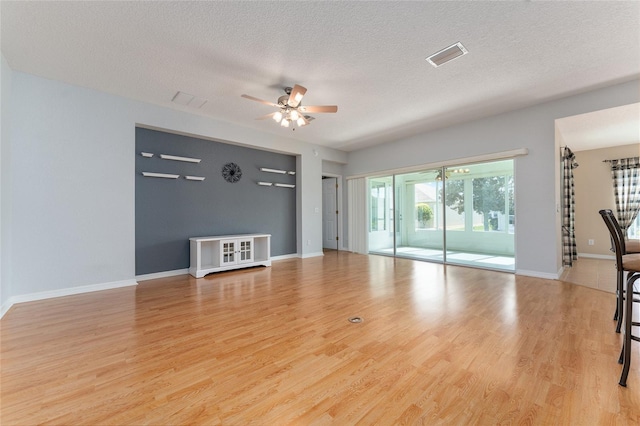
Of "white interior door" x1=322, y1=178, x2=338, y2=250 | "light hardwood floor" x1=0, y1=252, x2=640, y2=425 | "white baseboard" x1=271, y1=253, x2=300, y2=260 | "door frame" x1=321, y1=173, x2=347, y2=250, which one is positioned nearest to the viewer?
"light hardwood floor" x1=0, y1=252, x2=640, y2=425

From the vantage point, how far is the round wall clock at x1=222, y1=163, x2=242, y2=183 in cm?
539

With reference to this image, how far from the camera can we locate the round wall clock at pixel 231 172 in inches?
212

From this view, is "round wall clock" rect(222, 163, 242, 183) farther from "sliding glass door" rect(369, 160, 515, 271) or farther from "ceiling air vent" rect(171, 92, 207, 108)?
"sliding glass door" rect(369, 160, 515, 271)

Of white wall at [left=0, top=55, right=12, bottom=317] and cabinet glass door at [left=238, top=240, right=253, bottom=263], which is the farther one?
cabinet glass door at [left=238, top=240, right=253, bottom=263]

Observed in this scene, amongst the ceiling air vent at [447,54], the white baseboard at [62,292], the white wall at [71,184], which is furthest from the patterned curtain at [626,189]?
the white baseboard at [62,292]

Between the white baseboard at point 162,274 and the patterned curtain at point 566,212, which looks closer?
the white baseboard at point 162,274

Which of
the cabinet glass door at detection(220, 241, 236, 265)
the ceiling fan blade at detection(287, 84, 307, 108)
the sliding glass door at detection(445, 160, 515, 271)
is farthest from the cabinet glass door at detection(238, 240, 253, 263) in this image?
the sliding glass door at detection(445, 160, 515, 271)

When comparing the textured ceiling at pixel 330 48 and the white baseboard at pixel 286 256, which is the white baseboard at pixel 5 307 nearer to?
the textured ceiling at pixel 330 48

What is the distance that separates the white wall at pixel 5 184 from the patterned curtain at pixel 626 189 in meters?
10.3

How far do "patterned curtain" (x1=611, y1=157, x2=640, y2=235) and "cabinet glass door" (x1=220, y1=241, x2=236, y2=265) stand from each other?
8.11 m

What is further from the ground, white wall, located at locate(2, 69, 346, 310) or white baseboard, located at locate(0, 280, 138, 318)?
white wall, located at locate(2, 69, 346, 310)

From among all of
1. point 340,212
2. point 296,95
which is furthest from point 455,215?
point 296,95

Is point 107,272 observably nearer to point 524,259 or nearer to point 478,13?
point 478,13

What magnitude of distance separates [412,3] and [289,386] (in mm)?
3123
